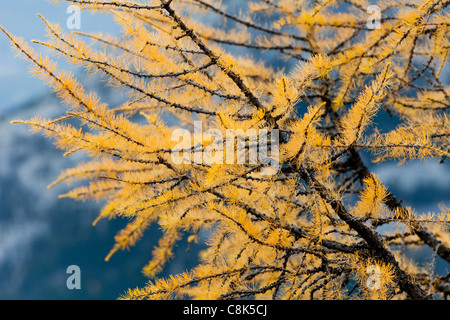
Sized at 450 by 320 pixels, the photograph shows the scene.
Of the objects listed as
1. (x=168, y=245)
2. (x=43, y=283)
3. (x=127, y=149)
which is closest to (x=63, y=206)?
(x=43, y=283)

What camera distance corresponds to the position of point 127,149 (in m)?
1.48

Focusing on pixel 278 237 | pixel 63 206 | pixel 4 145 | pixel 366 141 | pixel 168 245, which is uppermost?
pixel 4 145

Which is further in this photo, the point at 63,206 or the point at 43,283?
the point at 63,206

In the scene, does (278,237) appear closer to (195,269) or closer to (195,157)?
(195,269)

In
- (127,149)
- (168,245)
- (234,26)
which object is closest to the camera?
(127,149)

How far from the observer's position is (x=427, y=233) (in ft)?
8.86

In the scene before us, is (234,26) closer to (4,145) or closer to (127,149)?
(127,149)

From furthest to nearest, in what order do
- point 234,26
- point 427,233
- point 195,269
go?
point 234,26 → point 427,233 → point 195,269

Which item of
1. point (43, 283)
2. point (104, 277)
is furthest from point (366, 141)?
point (43, 283)

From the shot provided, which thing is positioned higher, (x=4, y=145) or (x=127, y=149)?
(x=4, y=145)

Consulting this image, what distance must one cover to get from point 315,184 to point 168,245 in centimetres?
171

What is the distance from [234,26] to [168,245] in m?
2.20

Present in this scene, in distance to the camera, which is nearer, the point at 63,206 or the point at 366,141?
the point at 366,141

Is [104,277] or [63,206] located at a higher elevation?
[63,206]
